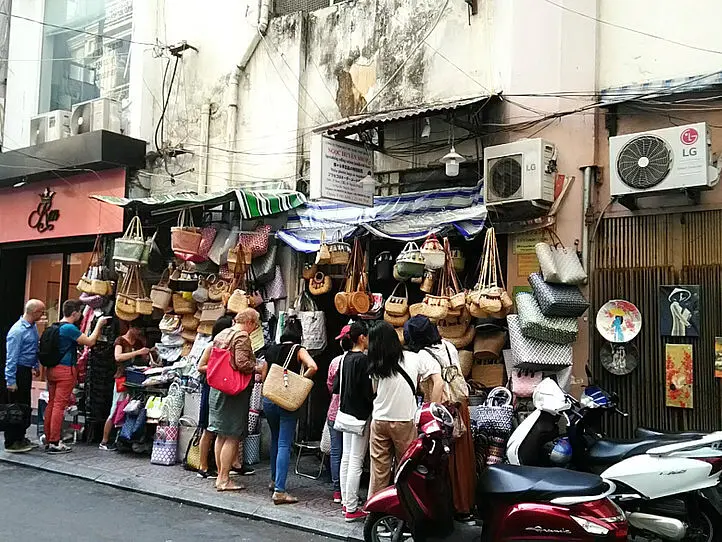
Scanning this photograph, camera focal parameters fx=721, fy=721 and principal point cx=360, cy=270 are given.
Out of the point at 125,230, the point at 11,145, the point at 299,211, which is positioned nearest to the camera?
the point at 299,211

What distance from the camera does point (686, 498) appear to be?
5.51 meters

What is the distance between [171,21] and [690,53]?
26.7ft

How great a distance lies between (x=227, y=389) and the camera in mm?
7648

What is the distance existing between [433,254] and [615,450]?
291 centimetres

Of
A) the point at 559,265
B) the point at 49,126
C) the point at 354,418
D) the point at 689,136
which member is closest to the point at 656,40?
the point at 689,136

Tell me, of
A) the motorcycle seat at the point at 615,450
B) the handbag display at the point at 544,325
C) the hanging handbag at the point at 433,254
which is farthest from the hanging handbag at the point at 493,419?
the hanging handbag at the point at 433,254

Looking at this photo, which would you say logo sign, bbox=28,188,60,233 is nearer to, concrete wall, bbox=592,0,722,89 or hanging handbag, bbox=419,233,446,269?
hanging handbag, bbox=419,233,446,269

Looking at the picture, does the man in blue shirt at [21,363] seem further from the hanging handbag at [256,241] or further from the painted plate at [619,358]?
the painted plate at [619,358]

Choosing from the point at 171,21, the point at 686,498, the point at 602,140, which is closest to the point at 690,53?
the point at 602,140

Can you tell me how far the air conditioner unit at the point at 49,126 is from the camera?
40.8ft

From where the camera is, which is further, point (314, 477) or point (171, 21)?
point (171, 21)

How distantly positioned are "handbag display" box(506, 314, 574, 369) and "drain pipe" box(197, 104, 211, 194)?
19.0ft

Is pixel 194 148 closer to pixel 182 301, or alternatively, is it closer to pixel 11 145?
pixel 182 301

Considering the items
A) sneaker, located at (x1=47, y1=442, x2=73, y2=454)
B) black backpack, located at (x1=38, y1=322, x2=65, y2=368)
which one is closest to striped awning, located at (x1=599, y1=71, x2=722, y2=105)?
black backpack, located at (x1=38, y1=322, x2=65, y2=368)
